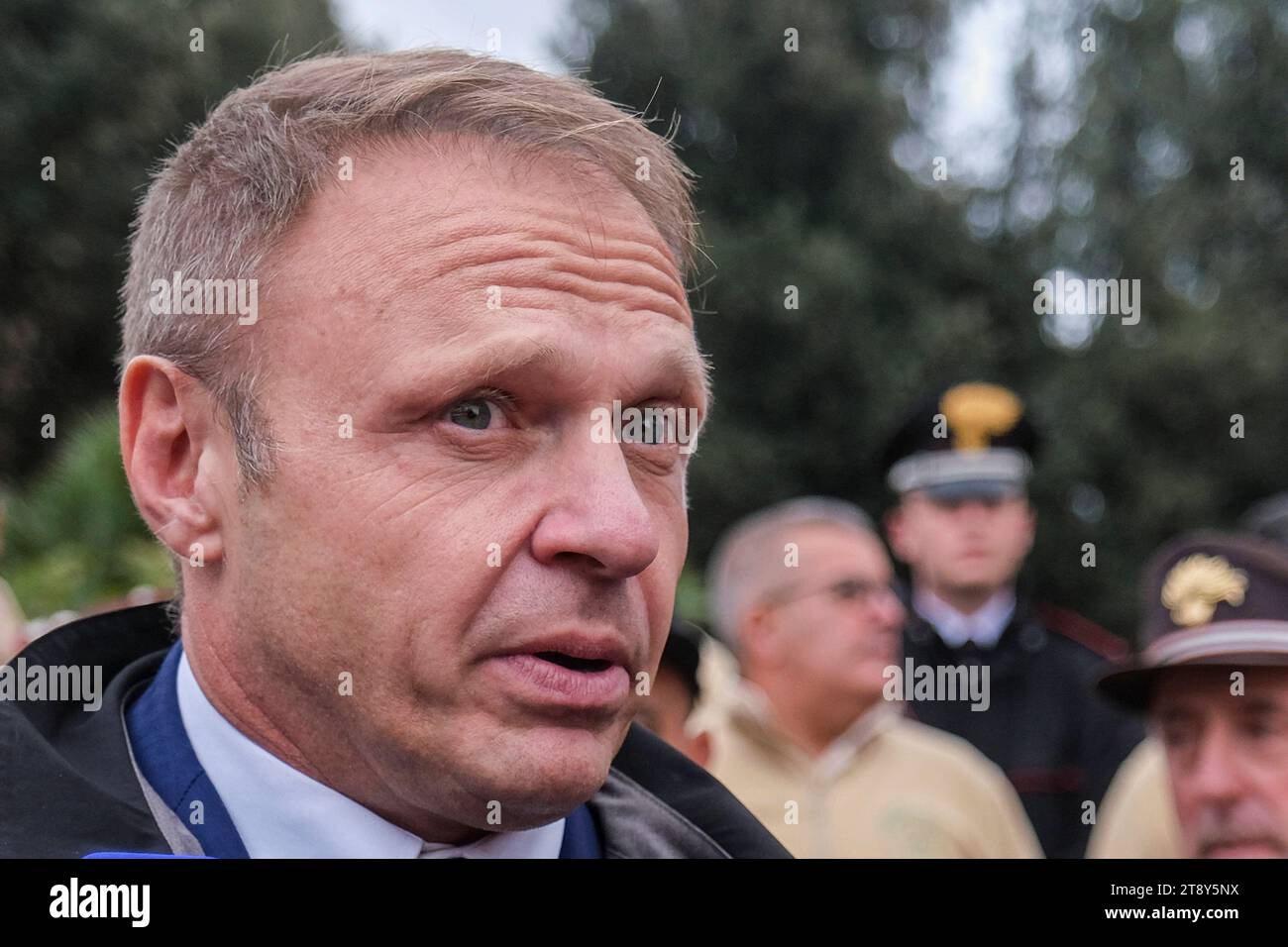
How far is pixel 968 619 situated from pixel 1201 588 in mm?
1502

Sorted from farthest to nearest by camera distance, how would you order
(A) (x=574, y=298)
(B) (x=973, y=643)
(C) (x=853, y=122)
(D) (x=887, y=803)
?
(C) (x=853, y=122) < (B) (x=973, y=643) < (D) (x=887, y=803) < (A) (x=574, y=298)

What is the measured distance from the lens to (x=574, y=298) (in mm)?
1775

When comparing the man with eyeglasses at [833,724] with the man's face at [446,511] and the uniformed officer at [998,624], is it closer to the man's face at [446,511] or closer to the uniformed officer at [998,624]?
the uniformed officer at [998,624]

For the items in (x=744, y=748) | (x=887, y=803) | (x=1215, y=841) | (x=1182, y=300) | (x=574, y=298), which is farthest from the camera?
(x=1182, y=300)

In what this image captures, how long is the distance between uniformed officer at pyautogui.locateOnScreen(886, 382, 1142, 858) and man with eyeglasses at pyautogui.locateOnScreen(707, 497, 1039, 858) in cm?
17

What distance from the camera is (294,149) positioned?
5.82ft

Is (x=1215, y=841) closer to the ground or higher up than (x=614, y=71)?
closer to the ground

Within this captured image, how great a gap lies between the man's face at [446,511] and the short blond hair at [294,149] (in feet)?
0.14

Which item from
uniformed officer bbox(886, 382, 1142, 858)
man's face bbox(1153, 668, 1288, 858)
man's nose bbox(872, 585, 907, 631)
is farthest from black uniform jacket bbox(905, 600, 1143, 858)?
man's face bbox(1153, 668, 1288, 858)

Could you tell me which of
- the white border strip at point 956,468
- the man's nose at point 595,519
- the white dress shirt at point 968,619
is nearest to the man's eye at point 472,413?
the man's nose at point 595,519

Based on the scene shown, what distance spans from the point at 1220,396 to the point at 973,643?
1237 cm

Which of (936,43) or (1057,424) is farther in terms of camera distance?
(1057,424)
